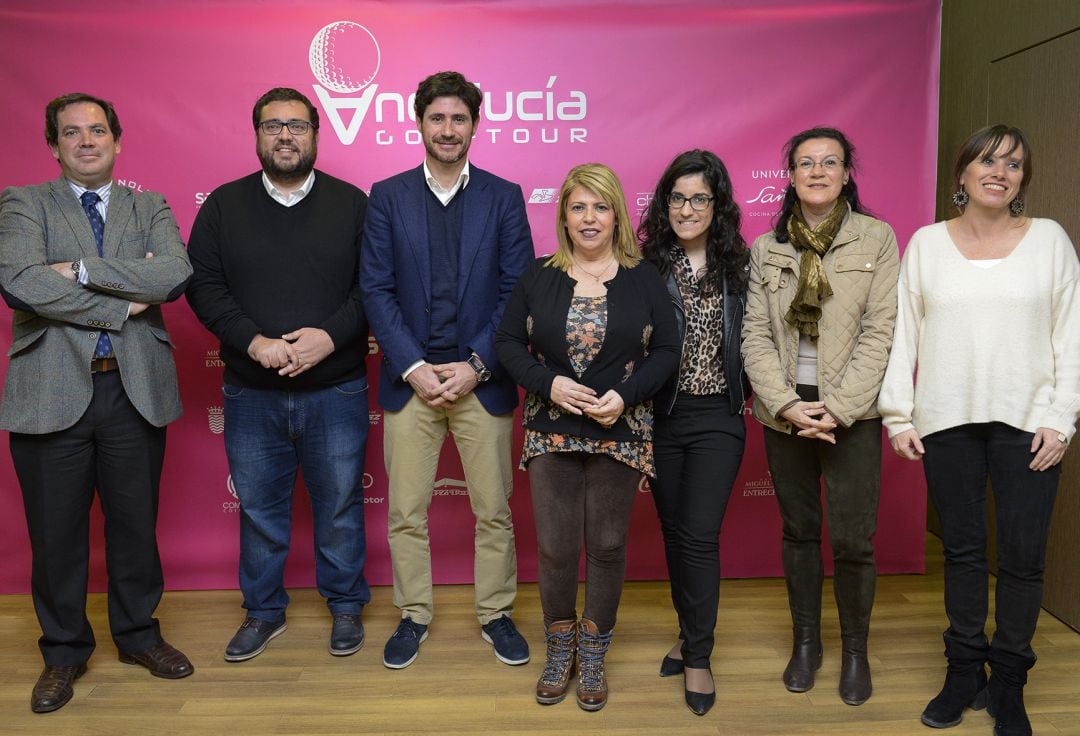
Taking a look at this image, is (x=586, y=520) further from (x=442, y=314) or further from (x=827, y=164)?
(x=827, y=164)

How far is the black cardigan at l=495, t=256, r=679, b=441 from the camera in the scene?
2.38 metres

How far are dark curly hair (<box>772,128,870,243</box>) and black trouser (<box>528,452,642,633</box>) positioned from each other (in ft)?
2.90

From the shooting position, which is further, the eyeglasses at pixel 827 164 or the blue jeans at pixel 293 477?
the blue jeans at pixel 293 477

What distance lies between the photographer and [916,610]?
329 centimetres

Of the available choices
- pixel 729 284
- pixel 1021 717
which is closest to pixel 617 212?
pixel 729 284

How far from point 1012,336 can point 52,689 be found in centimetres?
303

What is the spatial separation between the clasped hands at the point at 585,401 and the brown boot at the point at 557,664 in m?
0.71

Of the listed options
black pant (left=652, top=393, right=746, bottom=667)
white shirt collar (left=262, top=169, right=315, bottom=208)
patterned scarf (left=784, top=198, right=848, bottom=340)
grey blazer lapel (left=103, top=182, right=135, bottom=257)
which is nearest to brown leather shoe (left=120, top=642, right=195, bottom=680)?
grey blazer lapel (left=103, top=182, right=135, bottom=257)

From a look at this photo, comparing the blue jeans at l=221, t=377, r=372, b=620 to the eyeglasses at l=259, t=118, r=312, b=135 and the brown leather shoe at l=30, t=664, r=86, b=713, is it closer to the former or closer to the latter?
the brown leather shoe at l=30, t=664, r=86, b=713

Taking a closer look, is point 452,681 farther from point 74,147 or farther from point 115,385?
point 74,147

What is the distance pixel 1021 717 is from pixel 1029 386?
950 millimetres

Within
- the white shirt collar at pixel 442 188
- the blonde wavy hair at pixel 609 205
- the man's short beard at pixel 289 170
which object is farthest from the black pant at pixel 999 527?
the man's short beard at pixel 289 170

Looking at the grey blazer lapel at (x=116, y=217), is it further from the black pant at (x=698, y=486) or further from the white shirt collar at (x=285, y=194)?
the black pant at (x=698, y=486)

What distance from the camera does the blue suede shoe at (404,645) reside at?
283 cm
